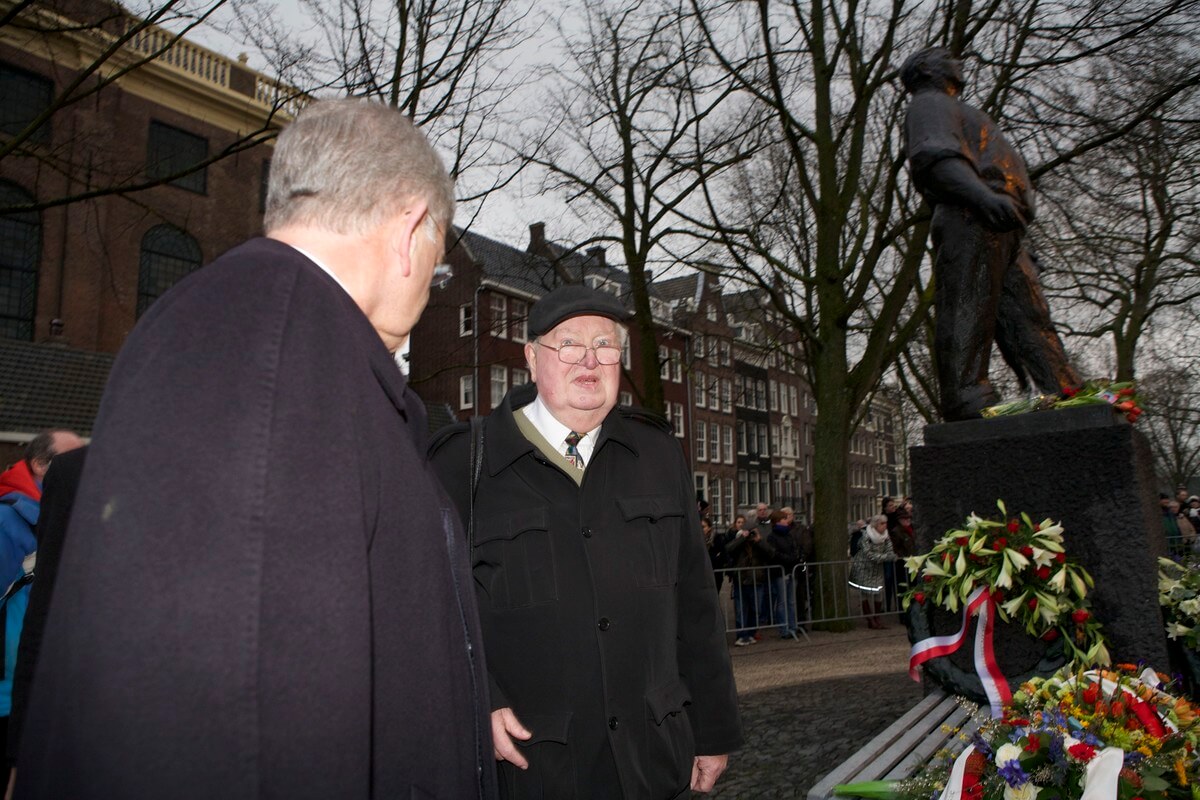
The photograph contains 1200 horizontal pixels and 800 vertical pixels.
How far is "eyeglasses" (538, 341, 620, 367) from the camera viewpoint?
2750 millimetres

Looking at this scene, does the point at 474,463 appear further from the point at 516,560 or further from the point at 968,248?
the point at 968,248

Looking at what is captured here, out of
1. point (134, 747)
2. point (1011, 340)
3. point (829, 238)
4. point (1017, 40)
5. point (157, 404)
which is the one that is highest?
point (1017, 40)

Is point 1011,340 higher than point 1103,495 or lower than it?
higher

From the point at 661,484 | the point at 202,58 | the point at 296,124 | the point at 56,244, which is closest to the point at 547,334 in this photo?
the point at 661,484

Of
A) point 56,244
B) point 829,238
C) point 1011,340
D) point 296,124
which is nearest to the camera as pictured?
point 296,124

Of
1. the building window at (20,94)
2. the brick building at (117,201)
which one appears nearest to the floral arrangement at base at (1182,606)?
the brick building at (117,201)

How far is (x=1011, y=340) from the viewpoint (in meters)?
5.19

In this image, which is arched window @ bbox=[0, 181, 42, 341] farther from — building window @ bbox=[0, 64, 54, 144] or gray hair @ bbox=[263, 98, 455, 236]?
gray hair @ bbox=[263, 98, 455, 236]

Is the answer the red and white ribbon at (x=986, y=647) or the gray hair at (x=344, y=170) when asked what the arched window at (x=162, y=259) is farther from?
the gray hair at (x=344, y=170)

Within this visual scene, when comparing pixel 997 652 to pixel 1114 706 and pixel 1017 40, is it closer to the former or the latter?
pixel 1114 706

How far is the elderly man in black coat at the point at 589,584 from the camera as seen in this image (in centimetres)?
238

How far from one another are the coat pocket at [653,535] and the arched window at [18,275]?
21428 mm

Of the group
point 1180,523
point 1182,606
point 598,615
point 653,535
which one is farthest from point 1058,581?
point 1180,523

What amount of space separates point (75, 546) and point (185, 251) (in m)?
24.3
